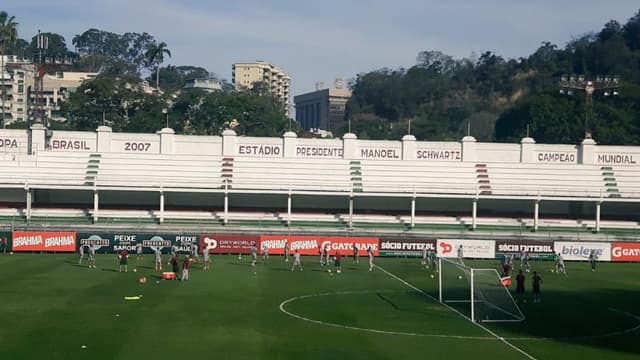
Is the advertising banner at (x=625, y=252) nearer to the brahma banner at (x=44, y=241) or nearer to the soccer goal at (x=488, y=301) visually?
the soccer goal at (x=488, y=301)

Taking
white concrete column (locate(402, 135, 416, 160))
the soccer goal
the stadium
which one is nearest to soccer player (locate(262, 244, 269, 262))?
the stadium

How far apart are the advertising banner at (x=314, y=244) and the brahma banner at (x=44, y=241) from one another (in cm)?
1284

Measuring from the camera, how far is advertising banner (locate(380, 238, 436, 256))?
65750mm

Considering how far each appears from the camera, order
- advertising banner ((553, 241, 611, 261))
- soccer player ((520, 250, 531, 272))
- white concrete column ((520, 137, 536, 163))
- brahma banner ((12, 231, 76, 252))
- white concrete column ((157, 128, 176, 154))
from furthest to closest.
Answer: white concrete column ((520, 137, 536, 163)) → white concrete column ((157, 128, 176, 154)) → advertising banner ((553, 241, 611, 261)) → brahma banner ((12, 231, 76, 252)) → soccer player ((520, 250, 531, 272))

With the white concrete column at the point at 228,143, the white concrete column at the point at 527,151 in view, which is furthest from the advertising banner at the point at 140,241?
the white concrete column at the point at 527,151

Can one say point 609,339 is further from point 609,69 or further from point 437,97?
point 437,97

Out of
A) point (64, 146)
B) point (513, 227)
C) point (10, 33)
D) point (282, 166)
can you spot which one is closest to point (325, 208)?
point (282, 166)

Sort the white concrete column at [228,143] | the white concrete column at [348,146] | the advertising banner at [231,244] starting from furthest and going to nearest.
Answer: the white concrete column at [348,146] < the white concrete column at [228,143] < the advertising banner at [231,244]

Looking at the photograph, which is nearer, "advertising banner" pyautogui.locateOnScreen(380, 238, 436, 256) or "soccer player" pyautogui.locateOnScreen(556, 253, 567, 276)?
"soccer player" pyautogui.locateOnScreen(556, 253, 567, 276)

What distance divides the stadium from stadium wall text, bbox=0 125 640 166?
18 centimetres

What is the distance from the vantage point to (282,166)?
83.3m

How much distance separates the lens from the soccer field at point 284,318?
30.8 meters

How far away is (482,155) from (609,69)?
81.9m

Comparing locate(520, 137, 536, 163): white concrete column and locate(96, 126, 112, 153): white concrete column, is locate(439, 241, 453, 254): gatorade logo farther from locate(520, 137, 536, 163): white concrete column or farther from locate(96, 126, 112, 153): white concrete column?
locate(96, 126, 112, 153): white concrete column
